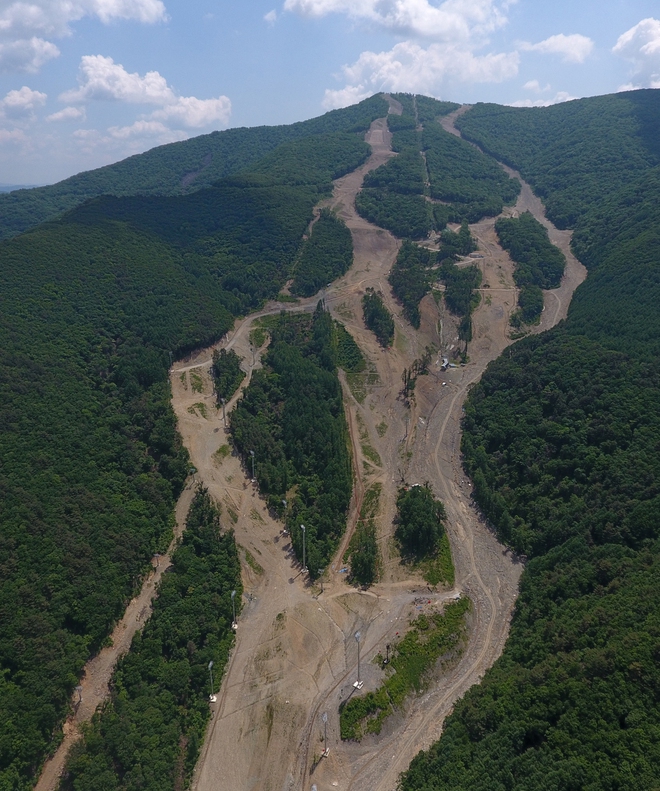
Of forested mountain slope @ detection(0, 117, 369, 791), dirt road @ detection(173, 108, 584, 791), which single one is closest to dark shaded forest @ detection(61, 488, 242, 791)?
dirt road @ detection(173, 108, 584, 791)

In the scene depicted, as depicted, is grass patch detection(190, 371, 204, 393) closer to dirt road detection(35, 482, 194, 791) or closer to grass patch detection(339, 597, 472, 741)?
dirt road detection(35, 482, 194, 791)

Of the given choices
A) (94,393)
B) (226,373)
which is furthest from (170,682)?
(226,373)

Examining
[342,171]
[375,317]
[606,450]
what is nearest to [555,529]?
[606,450]

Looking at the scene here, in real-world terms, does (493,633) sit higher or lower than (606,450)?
lower

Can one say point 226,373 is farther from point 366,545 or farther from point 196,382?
point 366,545

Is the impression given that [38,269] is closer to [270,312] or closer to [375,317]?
[270,312]

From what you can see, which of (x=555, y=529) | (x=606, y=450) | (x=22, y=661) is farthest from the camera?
(x=606, y=450)
